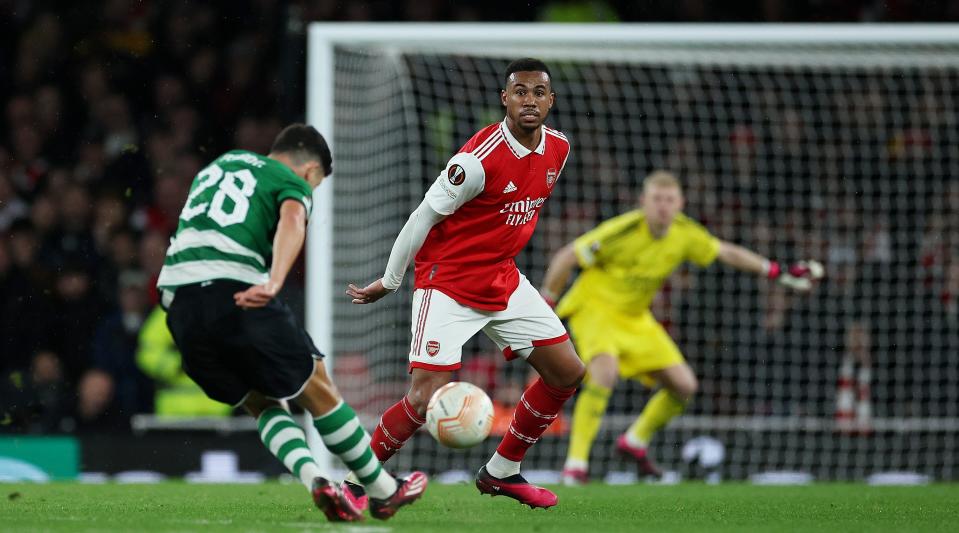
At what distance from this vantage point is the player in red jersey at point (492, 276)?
18.6 feet

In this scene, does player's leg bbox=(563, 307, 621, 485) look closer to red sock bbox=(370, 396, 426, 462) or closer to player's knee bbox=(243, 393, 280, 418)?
red sock bbox=(370, 396, 426, 462)

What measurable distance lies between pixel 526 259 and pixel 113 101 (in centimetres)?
453

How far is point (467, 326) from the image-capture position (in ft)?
19.2

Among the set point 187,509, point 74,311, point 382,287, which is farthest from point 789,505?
point 74,311

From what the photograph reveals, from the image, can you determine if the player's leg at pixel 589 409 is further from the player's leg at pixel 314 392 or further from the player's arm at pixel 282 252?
the player's arm at pixel 282 252

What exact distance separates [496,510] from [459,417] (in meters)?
0.77

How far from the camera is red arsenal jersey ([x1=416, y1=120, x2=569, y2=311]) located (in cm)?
574

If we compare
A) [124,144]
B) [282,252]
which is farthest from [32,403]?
[282,252]

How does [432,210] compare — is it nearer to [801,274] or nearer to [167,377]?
[801,274]

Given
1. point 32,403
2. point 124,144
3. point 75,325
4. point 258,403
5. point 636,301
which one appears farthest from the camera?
point 124,144

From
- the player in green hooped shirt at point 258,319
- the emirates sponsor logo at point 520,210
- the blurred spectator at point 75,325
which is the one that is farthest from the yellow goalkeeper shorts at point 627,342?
the player in green hooped shirt at point 258,319

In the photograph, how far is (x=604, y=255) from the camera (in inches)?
345

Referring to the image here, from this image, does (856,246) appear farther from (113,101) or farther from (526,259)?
(113,101)

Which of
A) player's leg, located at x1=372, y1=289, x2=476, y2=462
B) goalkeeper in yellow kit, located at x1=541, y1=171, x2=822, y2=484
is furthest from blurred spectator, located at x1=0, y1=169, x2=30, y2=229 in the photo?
player's leg, located at x1=372, y1=289, x2=476, y2=462
